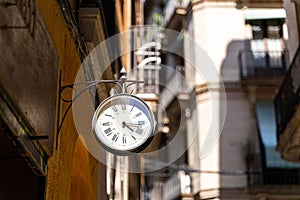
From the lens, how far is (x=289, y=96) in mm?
13930

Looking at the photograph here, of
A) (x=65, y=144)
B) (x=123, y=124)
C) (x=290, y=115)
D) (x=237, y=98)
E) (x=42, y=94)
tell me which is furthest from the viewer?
(x=237, y=98)

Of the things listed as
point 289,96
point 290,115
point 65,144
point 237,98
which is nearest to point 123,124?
point 65,144

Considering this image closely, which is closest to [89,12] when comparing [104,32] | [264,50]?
[104,32]

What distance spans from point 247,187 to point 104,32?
41.9 ft

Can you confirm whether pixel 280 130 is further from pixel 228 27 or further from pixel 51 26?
pixel 51 26

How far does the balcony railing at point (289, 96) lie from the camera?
12820mm

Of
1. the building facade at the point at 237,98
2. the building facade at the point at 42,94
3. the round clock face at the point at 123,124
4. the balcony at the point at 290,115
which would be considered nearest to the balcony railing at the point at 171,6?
the building facade at the point at 237,98

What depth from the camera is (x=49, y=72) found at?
493cm

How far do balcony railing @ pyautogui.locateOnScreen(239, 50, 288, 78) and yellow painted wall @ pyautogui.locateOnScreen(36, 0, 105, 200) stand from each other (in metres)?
14.0

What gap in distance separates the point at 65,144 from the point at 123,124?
0.84 meters

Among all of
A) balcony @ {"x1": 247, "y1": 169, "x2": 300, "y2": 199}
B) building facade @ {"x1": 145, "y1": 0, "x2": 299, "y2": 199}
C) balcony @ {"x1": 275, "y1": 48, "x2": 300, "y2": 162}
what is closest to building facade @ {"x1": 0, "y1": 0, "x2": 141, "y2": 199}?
balcony @ {"x1": 275, "y1": 48, "x2": 300, "y2": 162}

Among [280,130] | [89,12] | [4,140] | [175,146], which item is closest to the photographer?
[4,140]

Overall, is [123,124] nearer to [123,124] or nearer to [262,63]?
[123,124]

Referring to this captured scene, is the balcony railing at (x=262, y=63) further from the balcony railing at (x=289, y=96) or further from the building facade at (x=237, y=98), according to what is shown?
the balcony railing at (x=289, y=96)
